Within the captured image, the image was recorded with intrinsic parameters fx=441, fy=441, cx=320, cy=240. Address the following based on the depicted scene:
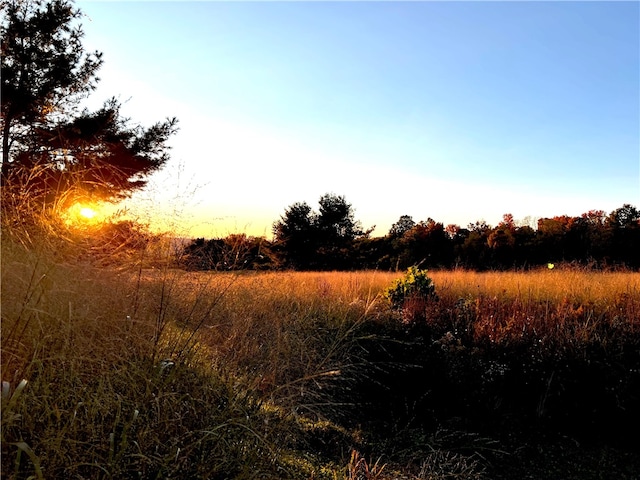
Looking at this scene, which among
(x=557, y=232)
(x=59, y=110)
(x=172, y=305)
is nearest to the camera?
(x=172, y=305)

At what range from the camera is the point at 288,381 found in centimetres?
334

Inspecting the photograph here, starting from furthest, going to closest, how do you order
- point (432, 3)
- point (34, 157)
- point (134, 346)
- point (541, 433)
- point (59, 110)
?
point (59, 110) → point (34, 157) → point (432, 3) → point (541, 433) → point (134, 346)

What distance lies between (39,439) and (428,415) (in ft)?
10.7

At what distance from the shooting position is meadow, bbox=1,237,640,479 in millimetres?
1950

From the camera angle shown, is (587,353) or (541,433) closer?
(541,433)

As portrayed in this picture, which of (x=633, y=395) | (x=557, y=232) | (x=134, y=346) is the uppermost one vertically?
(x=557, y=232)

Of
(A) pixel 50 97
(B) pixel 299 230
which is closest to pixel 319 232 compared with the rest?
(B) pixel 299 230

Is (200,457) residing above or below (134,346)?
below

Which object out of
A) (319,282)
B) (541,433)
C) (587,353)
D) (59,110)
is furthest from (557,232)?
(59,110)

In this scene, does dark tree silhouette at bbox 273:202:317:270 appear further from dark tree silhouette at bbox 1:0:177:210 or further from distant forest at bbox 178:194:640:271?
dark tree silhouette at bbox 1:0:177:210

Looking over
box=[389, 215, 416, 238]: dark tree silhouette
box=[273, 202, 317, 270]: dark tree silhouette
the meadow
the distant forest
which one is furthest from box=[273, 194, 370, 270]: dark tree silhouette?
the meadow

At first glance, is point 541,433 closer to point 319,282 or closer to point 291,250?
point 319,282

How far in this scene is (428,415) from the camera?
4.13 metres

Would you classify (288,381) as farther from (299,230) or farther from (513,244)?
(299,230)
